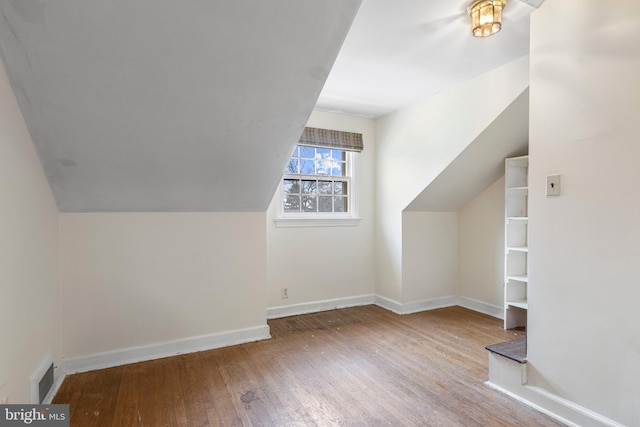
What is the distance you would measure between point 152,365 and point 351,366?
4.93 feet

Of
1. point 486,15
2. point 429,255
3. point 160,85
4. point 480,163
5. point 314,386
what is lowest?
point 314,386

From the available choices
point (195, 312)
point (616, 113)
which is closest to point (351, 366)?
point (195, 312)

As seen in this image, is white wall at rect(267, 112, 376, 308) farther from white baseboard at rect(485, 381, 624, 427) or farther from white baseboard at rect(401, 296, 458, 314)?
white baseboard at rect(485, 381, 624, 427)

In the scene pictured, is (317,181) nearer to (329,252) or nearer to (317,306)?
(329,252)

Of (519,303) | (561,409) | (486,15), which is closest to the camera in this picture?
(561,409)

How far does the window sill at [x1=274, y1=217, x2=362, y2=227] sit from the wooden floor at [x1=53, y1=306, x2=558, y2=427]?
1157 millimetres

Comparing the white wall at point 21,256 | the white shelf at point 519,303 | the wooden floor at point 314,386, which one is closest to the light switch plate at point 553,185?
the wooden floor at point 314,386

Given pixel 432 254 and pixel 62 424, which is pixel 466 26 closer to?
pixel 432 254

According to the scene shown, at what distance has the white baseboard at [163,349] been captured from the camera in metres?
2.35

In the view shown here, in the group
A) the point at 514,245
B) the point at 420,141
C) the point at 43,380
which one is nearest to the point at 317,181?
the point at 420,141

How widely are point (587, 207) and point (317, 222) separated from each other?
2.52 meters

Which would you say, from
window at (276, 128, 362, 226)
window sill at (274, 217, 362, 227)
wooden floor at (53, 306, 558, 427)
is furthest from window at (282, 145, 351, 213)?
wooden floor at (53, 306, 558, 427)

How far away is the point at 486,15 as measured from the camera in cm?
184

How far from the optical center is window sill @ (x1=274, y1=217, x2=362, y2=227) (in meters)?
3.56
